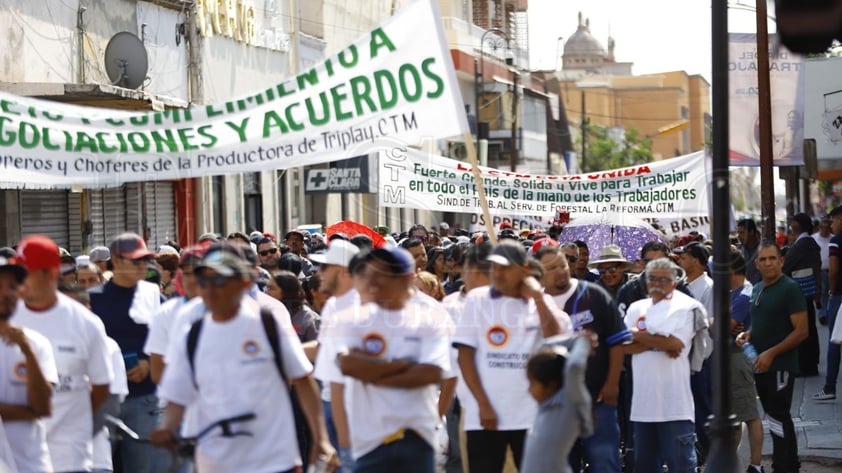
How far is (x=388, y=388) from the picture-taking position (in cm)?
696

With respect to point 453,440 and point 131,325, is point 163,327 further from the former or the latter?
point 453,440

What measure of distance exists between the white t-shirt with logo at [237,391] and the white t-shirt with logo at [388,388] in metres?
0.53

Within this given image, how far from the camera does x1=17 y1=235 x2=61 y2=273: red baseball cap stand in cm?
694

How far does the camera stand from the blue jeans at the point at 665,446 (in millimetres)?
9328

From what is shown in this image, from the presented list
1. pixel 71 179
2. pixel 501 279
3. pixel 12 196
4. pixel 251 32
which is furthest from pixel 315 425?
pixel 251 32

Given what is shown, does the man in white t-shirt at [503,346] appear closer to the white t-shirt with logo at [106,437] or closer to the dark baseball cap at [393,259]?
the dark baseball cap at [393,259]

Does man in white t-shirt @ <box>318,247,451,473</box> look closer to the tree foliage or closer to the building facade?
the tree foliage

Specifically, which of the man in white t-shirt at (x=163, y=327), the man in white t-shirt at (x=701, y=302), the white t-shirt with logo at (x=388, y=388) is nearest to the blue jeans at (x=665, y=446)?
the man in white t-shirt at (x=701, y=302)

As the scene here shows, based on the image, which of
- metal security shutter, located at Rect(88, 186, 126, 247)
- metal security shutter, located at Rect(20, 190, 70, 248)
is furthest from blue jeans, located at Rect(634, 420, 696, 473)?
metal security shutter, located at Rect(88, 186, 126, 247)

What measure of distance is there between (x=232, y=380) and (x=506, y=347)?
1925 mm

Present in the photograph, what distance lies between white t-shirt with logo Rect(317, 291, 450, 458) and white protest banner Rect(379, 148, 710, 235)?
9501 millimetres

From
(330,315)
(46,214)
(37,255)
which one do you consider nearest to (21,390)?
(37,255)

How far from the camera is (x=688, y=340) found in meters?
9.56

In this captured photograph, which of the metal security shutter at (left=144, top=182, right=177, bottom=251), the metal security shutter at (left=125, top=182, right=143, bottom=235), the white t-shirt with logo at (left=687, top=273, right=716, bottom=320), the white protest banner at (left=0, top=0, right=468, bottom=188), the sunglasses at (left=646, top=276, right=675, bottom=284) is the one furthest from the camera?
the metal security shutter at (left=144, top=182, right=177, bottom=251)
